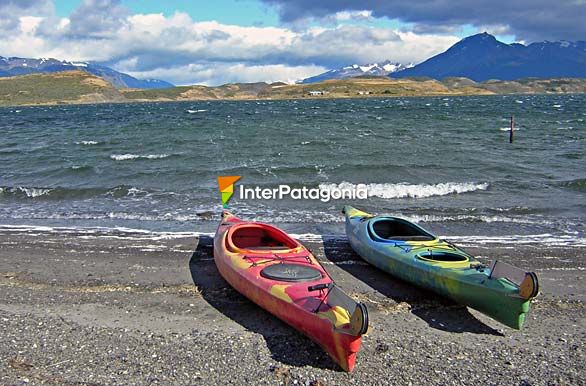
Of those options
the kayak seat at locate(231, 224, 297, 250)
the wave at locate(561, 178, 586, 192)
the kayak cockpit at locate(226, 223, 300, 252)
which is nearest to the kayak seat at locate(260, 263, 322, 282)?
the kayak cockpit at locate(226, 223, 300, 252)

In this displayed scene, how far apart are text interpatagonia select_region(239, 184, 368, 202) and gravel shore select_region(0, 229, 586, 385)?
8378 mm

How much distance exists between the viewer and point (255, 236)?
472 inches

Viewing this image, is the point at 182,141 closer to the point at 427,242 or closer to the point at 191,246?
the point at 191,246

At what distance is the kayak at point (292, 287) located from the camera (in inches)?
272

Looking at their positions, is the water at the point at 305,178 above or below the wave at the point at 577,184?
above

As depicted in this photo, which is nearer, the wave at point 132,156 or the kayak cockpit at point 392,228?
the kayak cockpit at point 392,228

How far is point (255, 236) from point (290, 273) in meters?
3.17

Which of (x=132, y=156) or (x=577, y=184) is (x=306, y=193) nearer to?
(x=577, y=184)

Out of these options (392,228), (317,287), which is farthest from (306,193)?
(317,287)

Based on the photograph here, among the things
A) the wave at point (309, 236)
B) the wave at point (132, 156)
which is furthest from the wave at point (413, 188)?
the wave at point (132, 156)

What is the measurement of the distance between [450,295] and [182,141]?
3316 cm

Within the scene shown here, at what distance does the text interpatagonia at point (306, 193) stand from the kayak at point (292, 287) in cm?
832

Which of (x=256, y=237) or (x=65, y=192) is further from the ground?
(x=256, y=237)

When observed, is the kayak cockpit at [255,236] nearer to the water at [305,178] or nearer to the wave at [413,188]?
the water at [305,178]
